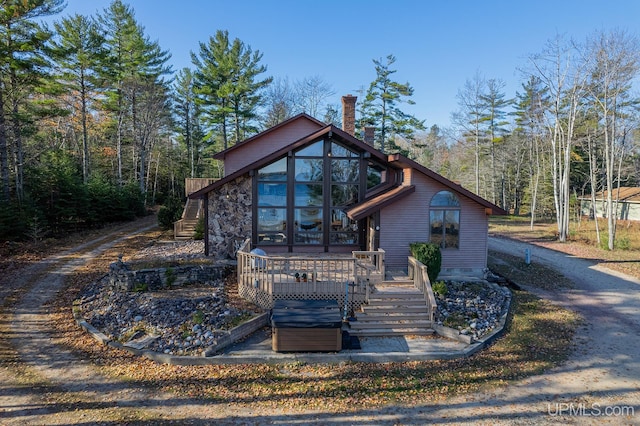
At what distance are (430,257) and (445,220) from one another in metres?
1.80

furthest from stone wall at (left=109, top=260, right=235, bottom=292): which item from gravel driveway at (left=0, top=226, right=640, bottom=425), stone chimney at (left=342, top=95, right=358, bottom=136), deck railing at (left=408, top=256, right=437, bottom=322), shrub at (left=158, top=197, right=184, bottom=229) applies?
shrub at (left=158, top=197, right=184, bottom=229)

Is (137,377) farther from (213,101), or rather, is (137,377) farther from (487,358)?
(213,101)

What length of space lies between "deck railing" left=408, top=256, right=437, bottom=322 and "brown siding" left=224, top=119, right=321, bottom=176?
8766 millimetres

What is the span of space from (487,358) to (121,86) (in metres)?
29.8

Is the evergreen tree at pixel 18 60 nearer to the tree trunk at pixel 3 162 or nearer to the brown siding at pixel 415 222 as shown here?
the tree trunk at pixel 3 162

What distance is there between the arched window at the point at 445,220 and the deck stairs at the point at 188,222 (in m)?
12.4

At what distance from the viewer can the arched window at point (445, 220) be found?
39.1ft

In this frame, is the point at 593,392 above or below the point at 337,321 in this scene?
below

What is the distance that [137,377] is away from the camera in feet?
22.5

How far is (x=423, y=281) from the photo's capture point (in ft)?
32.3

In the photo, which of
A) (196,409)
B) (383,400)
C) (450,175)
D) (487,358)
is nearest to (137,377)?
(196,409)

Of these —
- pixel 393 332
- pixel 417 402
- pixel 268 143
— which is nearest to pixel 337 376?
pixel 417 402

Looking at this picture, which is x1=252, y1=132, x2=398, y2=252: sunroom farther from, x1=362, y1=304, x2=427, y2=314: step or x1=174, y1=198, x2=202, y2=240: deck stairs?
x1=174, y1=198, x2=202, y2=240: deck stairs

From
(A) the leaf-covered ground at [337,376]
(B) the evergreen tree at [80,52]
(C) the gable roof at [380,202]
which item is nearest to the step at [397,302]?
(A) the leaf-covered ground at [337,376]
